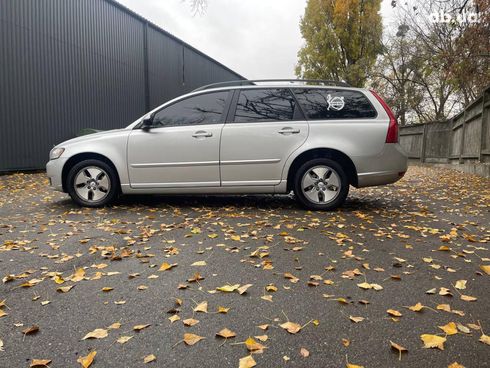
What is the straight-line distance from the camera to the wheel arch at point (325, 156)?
19.1ft

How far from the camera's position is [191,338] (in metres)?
2.30

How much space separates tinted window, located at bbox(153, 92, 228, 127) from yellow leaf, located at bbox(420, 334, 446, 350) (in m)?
4.38

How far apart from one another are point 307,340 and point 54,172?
5.09m

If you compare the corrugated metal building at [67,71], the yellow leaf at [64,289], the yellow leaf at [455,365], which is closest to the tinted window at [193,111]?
the yellow leaf at [64,289]

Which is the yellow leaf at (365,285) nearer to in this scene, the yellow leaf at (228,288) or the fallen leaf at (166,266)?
the yellow leaf at (228,288)

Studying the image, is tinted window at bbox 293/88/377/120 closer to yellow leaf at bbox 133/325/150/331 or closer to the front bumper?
the front bumper

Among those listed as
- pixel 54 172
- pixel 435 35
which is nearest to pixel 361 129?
pixel 54 172

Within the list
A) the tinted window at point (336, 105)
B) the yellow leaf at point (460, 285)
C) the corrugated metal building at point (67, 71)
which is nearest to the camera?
the yellow leaf at point (460, 285)

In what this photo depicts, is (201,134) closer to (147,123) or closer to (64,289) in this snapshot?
(147,123)

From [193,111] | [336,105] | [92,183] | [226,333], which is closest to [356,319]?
[226,333]

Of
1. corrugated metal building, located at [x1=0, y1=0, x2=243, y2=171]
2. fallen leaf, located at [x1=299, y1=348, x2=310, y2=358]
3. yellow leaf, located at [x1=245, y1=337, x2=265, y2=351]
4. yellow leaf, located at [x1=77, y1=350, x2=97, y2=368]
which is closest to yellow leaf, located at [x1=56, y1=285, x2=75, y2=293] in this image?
yellow leaf, located at [x1=77, y1=350, x2=97, y2=368]

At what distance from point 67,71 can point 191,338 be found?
12953 millimetres

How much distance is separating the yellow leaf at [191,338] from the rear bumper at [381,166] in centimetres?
400

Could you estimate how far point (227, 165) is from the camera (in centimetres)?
588
